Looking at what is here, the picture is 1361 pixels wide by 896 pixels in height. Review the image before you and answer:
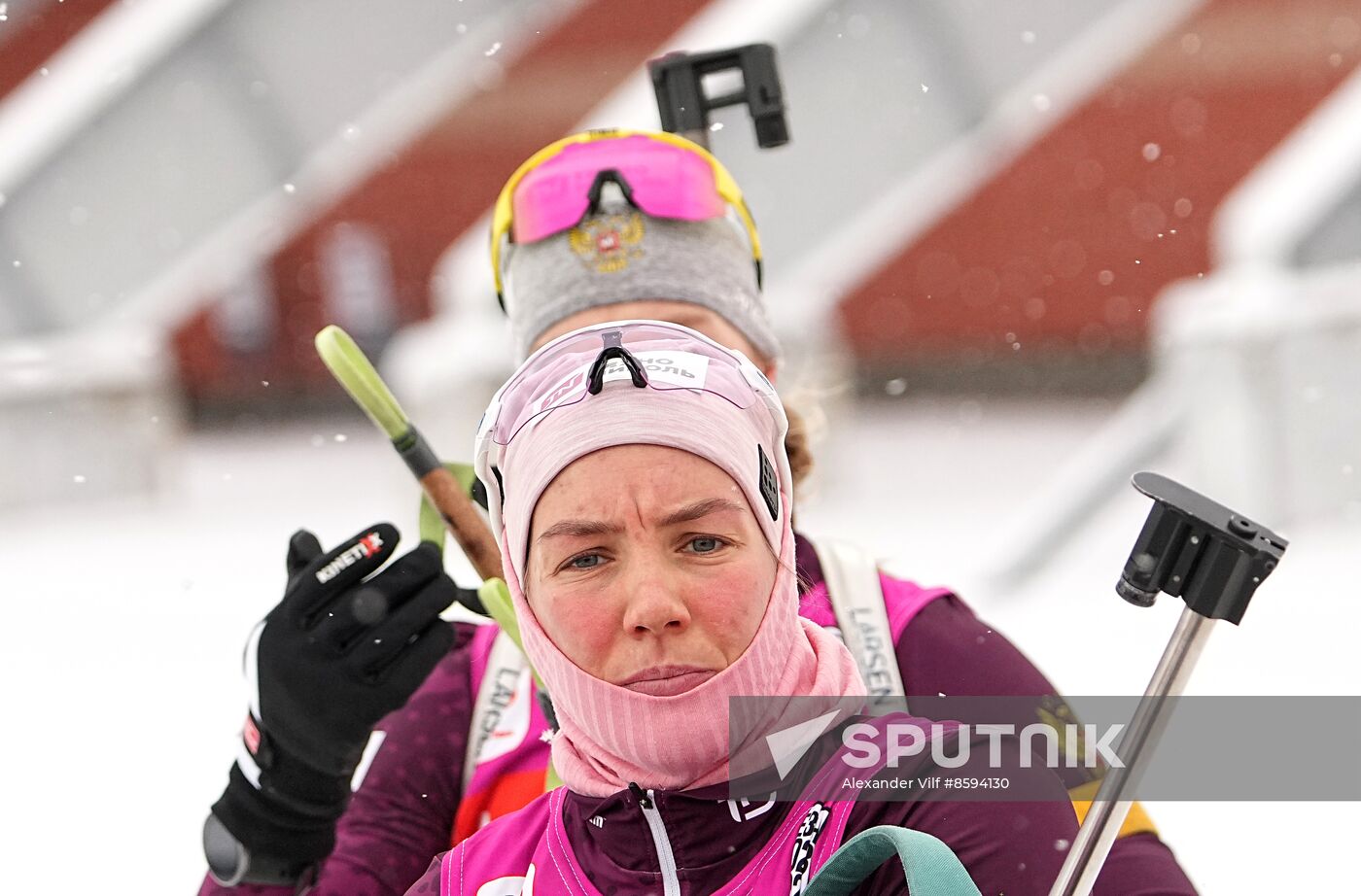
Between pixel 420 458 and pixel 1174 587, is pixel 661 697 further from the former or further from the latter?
pixel 420 458

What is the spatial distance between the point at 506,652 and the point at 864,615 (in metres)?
0.48

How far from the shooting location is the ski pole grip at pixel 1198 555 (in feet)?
3.80

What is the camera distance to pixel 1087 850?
1197mm

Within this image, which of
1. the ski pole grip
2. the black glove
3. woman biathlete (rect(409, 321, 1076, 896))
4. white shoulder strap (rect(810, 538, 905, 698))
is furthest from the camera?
white shoulder strap (rect(810, 538, 905, 698))

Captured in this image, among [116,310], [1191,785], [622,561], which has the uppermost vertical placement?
[116,310]

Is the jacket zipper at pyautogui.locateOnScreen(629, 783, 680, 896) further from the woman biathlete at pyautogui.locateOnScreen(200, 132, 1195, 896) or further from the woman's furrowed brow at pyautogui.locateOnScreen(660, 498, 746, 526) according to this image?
the woman biathlete at pyautogui.locateOnScreen(200, 132, 1195, 896)

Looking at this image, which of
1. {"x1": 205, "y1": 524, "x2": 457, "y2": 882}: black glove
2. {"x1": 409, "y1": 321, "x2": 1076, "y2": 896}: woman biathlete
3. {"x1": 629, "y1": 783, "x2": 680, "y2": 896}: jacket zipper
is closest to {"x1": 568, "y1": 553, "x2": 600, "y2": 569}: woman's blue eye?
{"x1": 409, "y1": 321, "x2": 1076, "y2": 896}: woman biathlete

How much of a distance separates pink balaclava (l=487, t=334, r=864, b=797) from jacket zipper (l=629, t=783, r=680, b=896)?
→ 1cm

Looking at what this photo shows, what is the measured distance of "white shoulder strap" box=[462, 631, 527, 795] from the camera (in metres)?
2.02

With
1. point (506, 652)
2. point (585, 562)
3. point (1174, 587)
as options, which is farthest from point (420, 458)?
point (1174, 587)

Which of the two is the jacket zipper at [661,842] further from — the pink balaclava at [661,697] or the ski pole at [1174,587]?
the ski pole at [1174,587]

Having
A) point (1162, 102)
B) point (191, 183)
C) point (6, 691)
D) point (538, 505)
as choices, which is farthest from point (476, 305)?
point (1162, 102)

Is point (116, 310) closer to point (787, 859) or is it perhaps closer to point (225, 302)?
point (787, 859)

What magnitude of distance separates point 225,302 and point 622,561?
15914 millimetres
